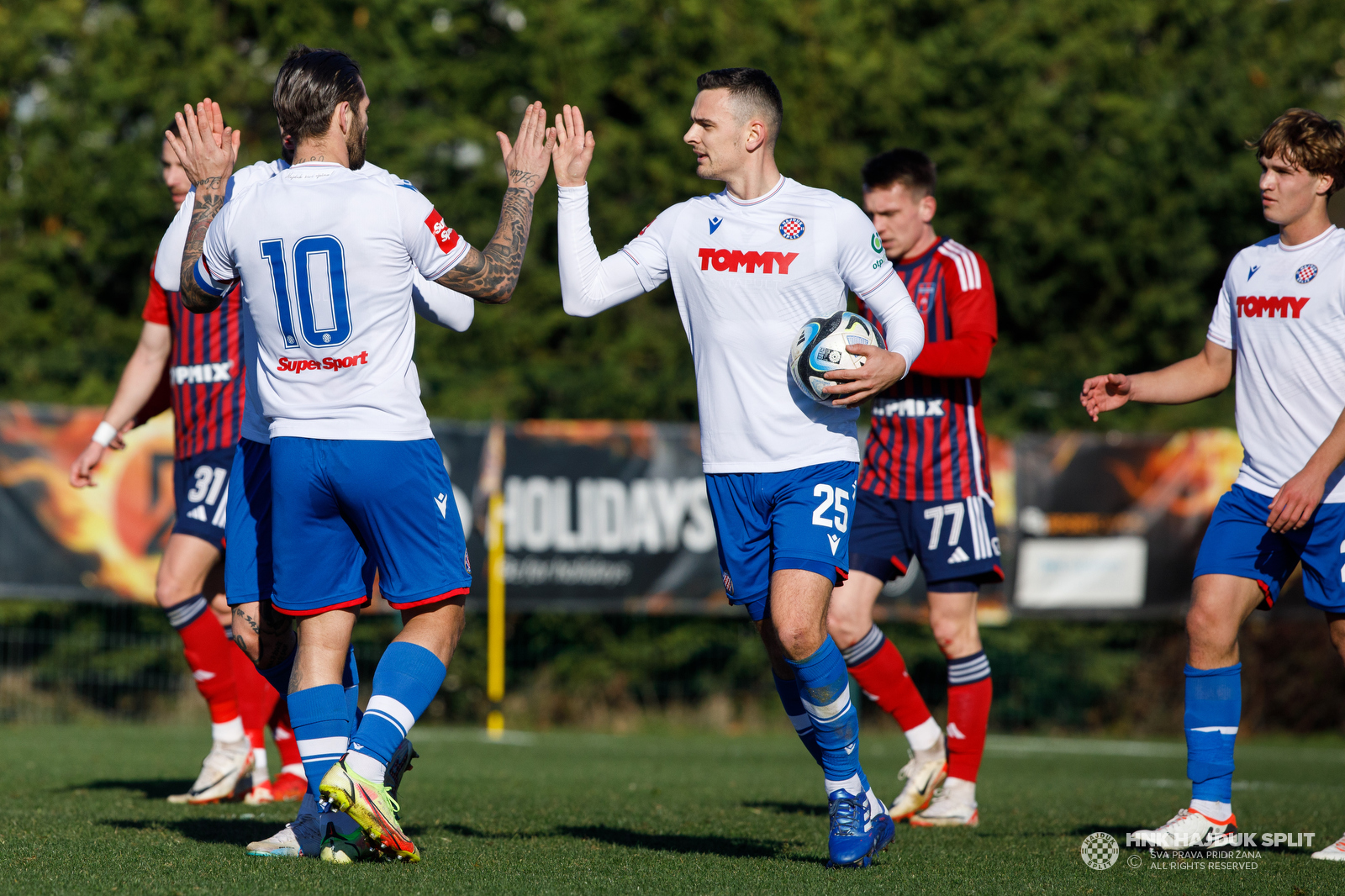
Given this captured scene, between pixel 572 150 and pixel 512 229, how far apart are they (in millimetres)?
392

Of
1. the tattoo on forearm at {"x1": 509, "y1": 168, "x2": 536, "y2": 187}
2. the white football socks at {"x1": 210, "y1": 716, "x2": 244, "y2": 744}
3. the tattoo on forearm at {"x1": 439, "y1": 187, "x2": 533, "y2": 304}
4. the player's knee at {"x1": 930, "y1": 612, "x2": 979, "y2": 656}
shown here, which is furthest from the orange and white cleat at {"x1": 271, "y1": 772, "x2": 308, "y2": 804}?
the tattoo on forearm at {"x1": 509, "y1": 168, "x2": 536, "y2": 187}

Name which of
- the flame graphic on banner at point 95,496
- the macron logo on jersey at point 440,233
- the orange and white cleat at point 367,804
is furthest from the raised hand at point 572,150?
the flame graphic on banner at point 95,496

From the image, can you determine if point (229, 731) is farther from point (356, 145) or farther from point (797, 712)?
point (356, 145)

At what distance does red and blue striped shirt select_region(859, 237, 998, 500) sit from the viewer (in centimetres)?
580

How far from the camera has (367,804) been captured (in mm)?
3828

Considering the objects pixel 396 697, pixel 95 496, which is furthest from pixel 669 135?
pixel 396 697

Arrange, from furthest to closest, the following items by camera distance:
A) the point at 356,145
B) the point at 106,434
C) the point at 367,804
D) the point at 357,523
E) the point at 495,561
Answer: the point at 495,561 < the point at 106,434 < the point at 356,145 < the point at 357,523 < the point at 367,804

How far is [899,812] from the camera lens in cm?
568

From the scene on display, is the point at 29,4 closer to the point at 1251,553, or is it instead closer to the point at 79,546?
the point at 79,546

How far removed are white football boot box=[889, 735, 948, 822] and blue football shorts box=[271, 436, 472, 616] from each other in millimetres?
2448

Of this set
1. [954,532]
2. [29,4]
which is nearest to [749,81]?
[954,532]

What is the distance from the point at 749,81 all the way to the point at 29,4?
965cm

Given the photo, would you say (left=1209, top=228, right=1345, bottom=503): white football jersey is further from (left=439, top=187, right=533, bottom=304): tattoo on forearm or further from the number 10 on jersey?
the number 10 on jersey

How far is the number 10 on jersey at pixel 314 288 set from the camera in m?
3.96
